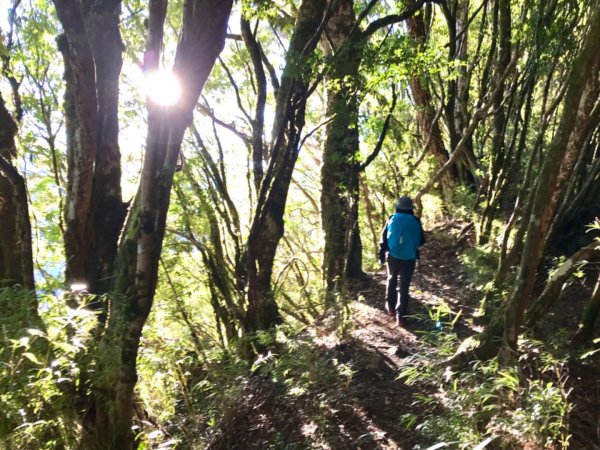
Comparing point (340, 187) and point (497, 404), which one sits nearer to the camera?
point (497, 404)

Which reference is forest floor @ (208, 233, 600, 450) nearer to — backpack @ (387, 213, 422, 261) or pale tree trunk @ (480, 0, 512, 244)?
backpack @ (387, 213, 422, 261)

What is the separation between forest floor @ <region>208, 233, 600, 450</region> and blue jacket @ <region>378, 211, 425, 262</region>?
0.95 m

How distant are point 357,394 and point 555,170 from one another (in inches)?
116

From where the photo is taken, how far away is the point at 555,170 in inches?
148

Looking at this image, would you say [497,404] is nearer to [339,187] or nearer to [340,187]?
[340,187]

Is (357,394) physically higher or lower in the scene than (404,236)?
lower

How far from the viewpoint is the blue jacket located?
21.0 feet

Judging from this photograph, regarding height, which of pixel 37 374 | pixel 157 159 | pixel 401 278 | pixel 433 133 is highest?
pixel 433 133

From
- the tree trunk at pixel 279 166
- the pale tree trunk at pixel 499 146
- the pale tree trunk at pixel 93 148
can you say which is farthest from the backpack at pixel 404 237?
the pale tree trunk at pixel 93 148

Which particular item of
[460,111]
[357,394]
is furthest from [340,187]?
[460,111]

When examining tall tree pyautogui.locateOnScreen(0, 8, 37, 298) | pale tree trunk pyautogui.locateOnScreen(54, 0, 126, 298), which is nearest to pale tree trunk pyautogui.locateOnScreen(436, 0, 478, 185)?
pale tree trunk pyautogui.locateOnScreen(54, 0, 126, 298)

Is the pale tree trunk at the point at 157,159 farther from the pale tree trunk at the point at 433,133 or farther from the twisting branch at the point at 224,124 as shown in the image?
the pale tree trunk at the point at 433,133

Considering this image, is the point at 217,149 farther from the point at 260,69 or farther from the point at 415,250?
the point at 415,250

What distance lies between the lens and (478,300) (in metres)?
6.69
